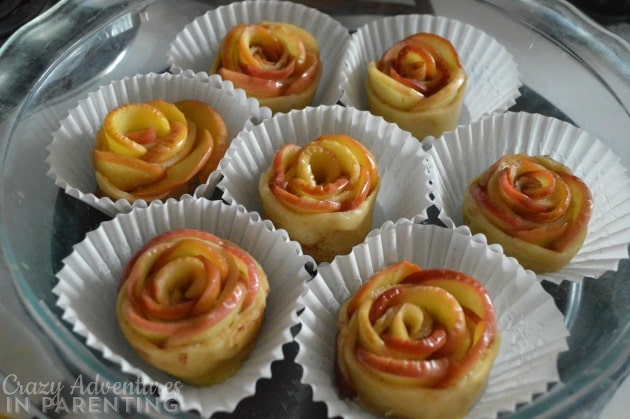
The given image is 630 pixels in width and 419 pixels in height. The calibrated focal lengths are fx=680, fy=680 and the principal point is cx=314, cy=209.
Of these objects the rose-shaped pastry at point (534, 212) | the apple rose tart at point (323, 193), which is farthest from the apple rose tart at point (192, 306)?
the rose-shaped pastry at point (534, 212)

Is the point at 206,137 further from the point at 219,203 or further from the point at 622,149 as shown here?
the point at 622,149

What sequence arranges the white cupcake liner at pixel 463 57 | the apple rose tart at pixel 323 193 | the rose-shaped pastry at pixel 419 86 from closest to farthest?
the apple rose tart at pixel 323 193 < the rose-shaped pastry at pixel 419 86 < the white cupcake liner at pixel 463 57

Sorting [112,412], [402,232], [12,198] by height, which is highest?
[12,198]

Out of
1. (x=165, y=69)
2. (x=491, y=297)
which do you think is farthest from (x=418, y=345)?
(x=165, y=69)

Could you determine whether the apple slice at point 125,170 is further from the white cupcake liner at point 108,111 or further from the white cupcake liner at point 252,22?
the white cupcake liner at point 252,22

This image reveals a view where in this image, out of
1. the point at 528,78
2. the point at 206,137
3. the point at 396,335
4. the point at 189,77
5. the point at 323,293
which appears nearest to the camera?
the point at 396,335

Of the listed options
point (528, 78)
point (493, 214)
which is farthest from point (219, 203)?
point (528, 78)

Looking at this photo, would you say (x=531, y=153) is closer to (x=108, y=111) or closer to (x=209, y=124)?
(x=209, y=124)
